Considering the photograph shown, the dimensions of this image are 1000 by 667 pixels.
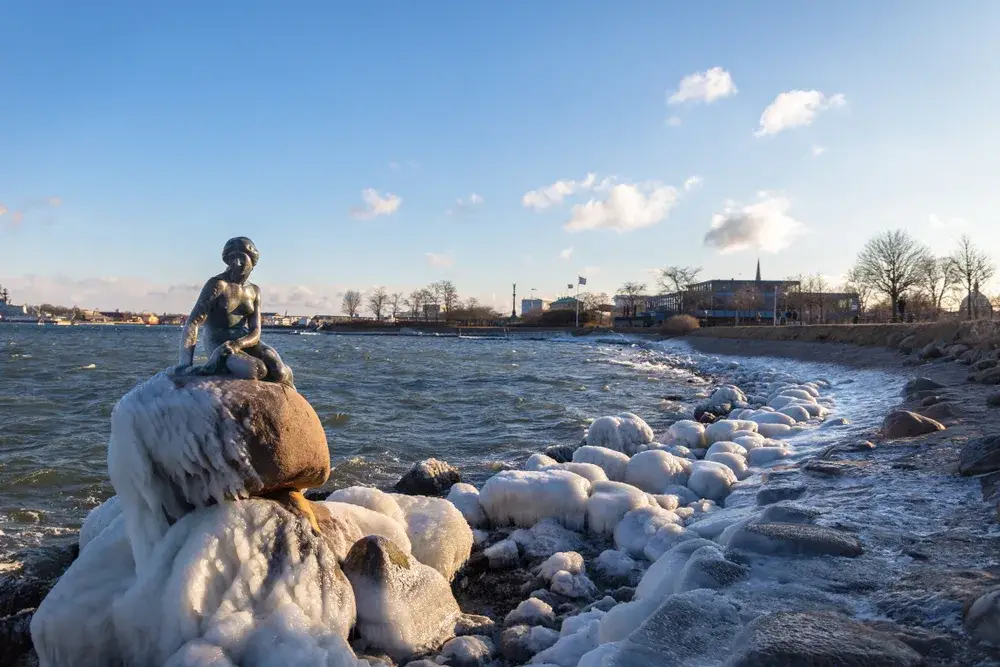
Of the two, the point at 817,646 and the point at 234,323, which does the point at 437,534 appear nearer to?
the point at 234,323

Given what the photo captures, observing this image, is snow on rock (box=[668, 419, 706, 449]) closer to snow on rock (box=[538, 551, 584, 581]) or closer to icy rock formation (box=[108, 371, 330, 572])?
snow on rock (box=[538, 551, 584, 581])

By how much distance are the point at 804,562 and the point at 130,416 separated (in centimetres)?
386

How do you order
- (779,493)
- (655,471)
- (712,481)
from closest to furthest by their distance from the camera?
(779,493) → (712,481) → (655,471)

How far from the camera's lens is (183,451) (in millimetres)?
3277

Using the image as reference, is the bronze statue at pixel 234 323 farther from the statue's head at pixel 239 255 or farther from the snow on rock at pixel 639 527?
the snow on rock at pixel 639 527

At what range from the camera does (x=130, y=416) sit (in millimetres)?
3307

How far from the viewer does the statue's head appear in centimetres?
410

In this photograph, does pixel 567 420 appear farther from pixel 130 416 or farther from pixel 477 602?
pixel 130 416

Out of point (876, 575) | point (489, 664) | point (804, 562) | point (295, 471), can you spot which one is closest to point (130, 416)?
point (295, 471)

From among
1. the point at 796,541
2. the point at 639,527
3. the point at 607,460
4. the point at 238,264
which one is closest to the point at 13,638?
the point at 238,264

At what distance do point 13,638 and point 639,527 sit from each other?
4.41 m

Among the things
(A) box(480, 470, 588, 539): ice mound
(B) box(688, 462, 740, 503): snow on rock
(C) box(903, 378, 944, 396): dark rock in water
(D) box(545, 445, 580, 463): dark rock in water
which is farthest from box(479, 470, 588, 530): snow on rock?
(C) box(903, 378, 944, 396): dark rock in water

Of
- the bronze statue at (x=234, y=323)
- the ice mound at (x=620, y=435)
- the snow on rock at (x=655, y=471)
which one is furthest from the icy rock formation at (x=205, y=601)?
the ice mound at (x=620, y=435)

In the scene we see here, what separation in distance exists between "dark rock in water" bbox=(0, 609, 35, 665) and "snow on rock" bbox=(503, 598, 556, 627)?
9.52 ft
